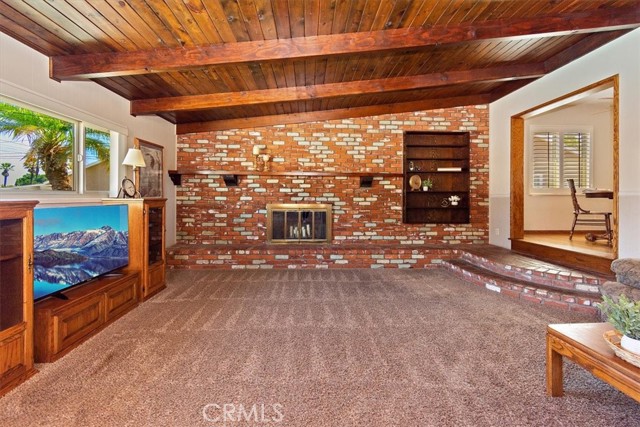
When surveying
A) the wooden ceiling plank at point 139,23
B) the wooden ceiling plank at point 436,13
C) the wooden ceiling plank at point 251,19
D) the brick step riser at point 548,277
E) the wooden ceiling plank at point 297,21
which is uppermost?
the wooden ceiling plank at point 436,13

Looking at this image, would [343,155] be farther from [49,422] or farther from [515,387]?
[49,422]

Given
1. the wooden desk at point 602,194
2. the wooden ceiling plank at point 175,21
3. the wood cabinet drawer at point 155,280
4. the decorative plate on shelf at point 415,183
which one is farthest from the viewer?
the decorative plate on shelf at point 415,183

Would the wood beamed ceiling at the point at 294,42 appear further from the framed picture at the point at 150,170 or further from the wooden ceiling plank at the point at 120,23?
the framed picture at the point at 150,170

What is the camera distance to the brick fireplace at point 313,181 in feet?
18.1

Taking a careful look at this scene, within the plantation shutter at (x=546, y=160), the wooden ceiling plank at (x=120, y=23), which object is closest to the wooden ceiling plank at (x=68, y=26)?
the wooden ceiling plank at (x=120, y=23)

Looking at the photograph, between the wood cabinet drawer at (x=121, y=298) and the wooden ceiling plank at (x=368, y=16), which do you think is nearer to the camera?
the wooden ceiling plank at (x=368, y=16)

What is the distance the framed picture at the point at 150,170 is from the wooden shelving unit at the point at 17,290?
2368mm

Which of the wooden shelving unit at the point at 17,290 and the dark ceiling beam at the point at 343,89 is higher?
the dark ceiling beam at the point at 343,89

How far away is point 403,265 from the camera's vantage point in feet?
17.0

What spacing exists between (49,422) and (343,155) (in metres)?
4.81

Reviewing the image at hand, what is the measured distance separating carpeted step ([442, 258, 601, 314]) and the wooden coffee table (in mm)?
1624

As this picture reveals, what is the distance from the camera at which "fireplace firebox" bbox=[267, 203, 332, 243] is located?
18.1 feet

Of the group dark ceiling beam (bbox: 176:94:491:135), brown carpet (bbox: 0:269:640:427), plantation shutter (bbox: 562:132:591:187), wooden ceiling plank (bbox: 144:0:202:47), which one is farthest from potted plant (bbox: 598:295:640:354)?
plantation shutter (bbox: 562:132:591:187)

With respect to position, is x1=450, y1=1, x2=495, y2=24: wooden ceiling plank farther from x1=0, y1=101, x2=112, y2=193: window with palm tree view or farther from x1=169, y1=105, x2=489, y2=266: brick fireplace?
x1=0, y1=101, x2=112, y2=193: window with palm tree view
